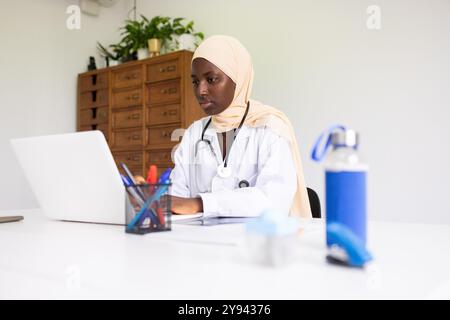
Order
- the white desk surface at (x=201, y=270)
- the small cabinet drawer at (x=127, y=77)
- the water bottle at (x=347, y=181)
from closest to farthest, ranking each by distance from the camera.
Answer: the white desk surface at (x=201, y=270)
the water bottle at (x=347, y=181)
the small cabinet drawer at (x=127, y=77)

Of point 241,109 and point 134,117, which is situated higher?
point 134,117

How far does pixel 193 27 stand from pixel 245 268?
333 cm

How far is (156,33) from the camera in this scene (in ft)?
11.2

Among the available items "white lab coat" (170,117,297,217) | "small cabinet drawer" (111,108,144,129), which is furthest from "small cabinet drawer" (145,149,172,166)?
"white lab coat" (170,117,297,217)

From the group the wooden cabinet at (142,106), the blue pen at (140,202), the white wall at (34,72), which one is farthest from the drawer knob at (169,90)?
the blue pen at (140,202)

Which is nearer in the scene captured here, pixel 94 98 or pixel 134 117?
pixel 134 117

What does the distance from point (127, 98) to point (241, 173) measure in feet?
7.40

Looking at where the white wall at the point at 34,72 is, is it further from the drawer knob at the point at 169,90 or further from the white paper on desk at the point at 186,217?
the white paper on desk at the point at 186,217

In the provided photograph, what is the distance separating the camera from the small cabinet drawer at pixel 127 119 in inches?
133

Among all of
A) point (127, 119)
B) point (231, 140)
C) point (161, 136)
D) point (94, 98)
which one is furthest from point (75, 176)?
point (94, 98)

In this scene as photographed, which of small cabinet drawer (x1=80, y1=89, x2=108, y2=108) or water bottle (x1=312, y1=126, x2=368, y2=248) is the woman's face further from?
small cabinet drawer (x1=80, y1=89, x2=108, y2=108)

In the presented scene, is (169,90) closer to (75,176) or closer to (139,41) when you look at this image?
(139,41)

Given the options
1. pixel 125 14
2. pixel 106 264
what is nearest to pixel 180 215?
pixel 106 264

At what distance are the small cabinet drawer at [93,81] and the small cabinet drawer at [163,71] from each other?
50 centimetres
